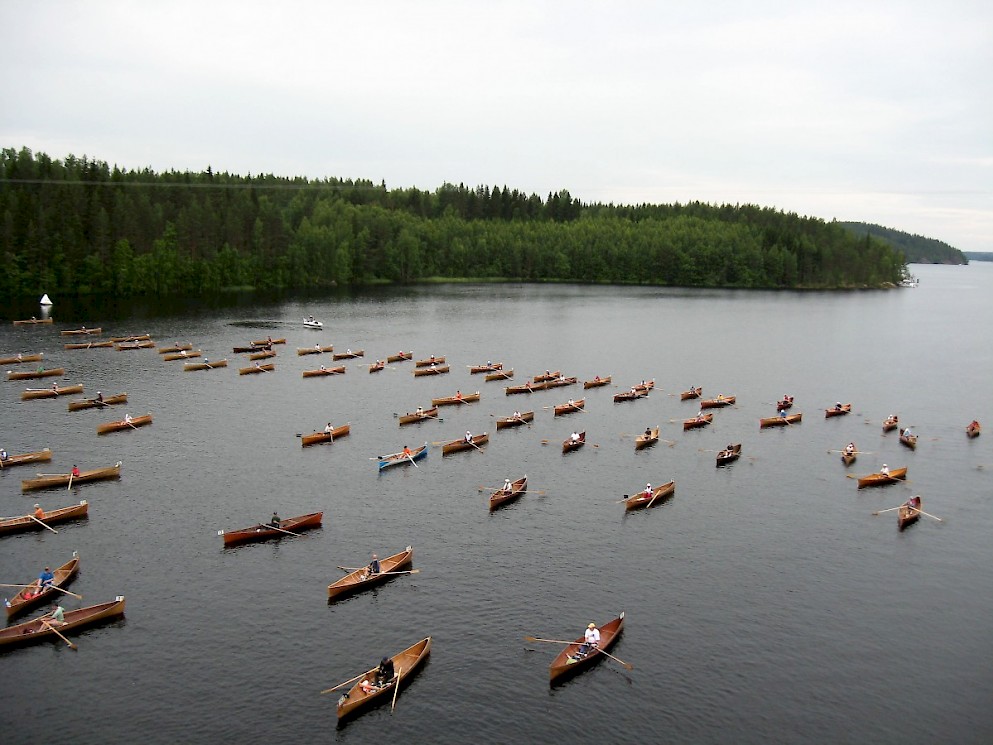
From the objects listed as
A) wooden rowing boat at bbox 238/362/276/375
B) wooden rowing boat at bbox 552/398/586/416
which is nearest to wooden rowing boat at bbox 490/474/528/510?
wooden rowing boat at bbox 552/398/586/416

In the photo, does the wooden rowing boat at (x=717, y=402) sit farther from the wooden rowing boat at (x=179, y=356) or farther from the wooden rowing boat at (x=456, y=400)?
the wooden rowing boat at (x=179, y=356)

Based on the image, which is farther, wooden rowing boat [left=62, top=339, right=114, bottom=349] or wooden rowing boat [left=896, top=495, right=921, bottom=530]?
wooden rowing boat [left=62, top=339, right=114, bottom=349]

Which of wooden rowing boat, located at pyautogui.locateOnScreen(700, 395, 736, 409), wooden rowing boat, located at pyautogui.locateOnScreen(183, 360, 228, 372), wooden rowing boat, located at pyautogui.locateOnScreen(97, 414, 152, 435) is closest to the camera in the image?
wooden rowing boat, located at pyautogui.locateOnScreen(97, 414, 152, 435)

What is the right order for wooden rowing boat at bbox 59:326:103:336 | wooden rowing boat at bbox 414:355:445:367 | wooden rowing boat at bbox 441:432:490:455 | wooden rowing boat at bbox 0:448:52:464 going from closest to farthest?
wooden rowing boat at bbox 0:448:52:464, wooden rowing boat at bbox 441:432:490:455, wooden rowing boat at bbox 414:355:445:367, wooden rowing boat at bbox 59:326:103:336

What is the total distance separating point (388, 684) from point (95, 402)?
7386cm

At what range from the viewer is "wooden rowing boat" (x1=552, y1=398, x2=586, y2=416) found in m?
103

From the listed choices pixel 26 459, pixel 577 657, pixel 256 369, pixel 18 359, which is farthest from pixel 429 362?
pixel 577 657

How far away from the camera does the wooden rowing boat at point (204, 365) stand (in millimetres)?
123375

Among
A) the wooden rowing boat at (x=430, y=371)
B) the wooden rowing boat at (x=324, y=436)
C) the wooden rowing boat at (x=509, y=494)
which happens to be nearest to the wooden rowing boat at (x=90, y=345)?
the wooden rowing boat at (x=430, y=371)

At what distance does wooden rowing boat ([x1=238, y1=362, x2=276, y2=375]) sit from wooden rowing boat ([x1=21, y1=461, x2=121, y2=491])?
49676mm

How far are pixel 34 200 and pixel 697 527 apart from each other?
196790mm

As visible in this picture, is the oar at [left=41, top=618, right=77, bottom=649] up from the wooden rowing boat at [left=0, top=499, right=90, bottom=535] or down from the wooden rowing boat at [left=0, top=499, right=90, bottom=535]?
down

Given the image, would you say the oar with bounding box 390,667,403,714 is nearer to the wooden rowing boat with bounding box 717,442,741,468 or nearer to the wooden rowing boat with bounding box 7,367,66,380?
the wooden rowing boat with bounding box 717,442,741,468

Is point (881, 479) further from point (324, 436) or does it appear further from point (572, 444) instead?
point (324, 436)
